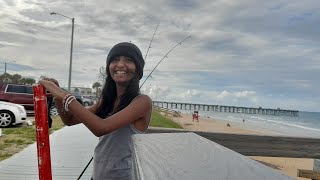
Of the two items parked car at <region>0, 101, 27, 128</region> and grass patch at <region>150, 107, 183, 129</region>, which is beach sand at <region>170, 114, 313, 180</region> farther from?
parked car at <region>0, 101, 27, 128</region>

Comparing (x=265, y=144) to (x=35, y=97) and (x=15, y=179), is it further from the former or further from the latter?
(x=35, y=97)

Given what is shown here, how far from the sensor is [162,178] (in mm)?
1075

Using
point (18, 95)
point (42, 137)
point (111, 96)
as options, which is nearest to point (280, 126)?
point (18, 95)

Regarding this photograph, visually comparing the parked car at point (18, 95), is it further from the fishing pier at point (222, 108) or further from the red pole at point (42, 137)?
the fishing pier at point (222, 108)

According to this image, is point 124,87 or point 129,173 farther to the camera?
point 124,87

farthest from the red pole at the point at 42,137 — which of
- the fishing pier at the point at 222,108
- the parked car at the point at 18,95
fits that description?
the fishing pier at the point at 222,108

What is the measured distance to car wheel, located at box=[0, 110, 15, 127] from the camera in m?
13.6

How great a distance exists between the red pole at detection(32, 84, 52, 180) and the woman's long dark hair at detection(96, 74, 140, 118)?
59 cm

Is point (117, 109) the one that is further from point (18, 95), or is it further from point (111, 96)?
point (18, 95)

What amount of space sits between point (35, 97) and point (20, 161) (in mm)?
3697

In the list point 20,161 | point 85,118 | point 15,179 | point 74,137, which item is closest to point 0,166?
point 20,161

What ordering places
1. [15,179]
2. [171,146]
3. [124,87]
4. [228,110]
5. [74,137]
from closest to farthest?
[171,146], [124,87], [15,179], [74,137], [228,110]

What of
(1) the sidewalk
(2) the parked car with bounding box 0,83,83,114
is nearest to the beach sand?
(1) the sidewalk

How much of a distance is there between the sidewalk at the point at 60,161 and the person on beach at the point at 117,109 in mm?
1725
